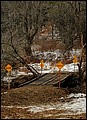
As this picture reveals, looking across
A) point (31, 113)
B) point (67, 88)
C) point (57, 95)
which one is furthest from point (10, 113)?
point (67, 88)

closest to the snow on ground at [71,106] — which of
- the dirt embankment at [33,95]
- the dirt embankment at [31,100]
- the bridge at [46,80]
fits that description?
the dirt embankment at [31,100]

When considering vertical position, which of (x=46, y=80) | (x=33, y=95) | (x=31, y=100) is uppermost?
(x=46, y=80)

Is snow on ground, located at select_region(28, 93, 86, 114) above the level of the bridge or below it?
below

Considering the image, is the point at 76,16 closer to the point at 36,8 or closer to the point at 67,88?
the point at 36,8

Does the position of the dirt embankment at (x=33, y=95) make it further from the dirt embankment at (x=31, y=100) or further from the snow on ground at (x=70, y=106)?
the snow on ground at (x=70, y=106)

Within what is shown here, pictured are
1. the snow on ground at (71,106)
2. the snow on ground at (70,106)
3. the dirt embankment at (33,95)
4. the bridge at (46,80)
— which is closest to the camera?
the snow on ground at (70,106)

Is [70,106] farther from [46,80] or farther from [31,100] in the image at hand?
[46,80]

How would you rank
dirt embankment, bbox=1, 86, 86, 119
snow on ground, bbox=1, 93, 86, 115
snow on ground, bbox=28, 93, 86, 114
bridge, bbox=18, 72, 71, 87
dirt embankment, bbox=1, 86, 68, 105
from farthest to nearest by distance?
bridge, bbox=18, 72, 71, 87 < dirt embankment, bbox=1, 86, 68, 105 < snow on ground, bbox=28, 93, 86, 114 < snow on ground, bbox=1, 93, 86, 115 < dirt embankment, bbox=1, 86, 86, 119

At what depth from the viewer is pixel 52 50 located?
36688mm

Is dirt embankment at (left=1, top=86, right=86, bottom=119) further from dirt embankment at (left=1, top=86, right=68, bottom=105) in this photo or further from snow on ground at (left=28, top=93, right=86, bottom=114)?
snow on ground at (left=28, top=93, right=86, bottom=114)

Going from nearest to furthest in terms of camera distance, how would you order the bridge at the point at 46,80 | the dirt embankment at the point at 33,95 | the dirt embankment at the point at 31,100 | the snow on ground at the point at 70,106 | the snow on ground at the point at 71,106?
1. the dirt embankment at the point at 31,100
2. the snow on ground at the point at 70,106
3. the snow on ground at the point at 71,106
4. the dirt embankment at the point at 33,95
5. the bridge at the point at 46,80

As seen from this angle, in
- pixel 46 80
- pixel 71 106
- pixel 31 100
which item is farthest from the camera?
pixel 46 80

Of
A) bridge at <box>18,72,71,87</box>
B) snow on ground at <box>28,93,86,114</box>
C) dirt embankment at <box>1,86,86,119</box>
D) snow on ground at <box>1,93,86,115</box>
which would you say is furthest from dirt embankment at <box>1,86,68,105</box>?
bridge at <box>18,72,71,87</box>

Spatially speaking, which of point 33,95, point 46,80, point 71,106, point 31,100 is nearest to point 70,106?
point 71,106
